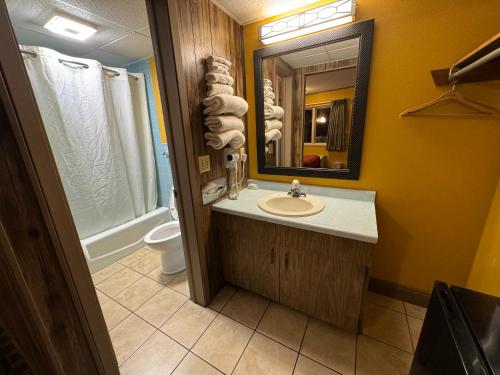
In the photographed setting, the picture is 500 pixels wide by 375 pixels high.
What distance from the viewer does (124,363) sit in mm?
1177

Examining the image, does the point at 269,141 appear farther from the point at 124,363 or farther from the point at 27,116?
the point at 124,363

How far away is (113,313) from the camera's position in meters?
1.50

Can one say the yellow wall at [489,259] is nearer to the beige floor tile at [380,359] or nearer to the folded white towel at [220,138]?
the beige floor tile at [380,359]

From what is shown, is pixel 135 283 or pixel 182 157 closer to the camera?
pixel 182 157

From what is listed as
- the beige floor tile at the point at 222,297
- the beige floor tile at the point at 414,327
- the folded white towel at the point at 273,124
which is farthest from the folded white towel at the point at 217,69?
the beige floor tile at the point at 414,327

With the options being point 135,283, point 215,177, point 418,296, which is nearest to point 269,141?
point 215,177

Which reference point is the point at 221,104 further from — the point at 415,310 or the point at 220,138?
the point at 415,310

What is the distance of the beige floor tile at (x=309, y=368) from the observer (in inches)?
43.1

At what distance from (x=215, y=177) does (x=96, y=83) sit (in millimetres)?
1685

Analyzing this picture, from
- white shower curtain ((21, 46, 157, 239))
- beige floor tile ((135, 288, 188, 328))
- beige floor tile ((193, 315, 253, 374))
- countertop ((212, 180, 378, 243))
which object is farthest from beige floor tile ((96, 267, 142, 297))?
countertop ((212, 180, 378, 243))

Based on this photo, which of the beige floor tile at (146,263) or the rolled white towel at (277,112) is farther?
the beige floor tile at (146,263)

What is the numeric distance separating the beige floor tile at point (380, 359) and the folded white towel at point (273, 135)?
1.50m

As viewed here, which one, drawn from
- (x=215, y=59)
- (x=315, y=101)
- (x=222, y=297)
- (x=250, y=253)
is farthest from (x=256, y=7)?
(x=222, y=297)

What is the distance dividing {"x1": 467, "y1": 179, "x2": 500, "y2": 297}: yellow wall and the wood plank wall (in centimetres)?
158
